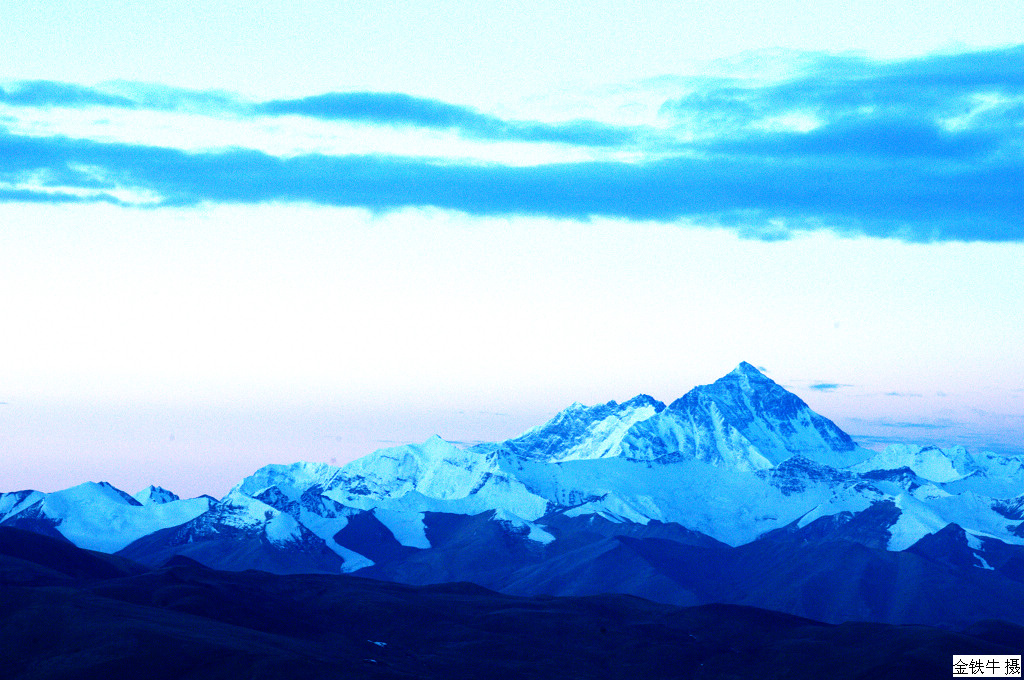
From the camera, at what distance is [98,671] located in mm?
179625

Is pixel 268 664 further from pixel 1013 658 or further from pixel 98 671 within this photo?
pixel 1013 658

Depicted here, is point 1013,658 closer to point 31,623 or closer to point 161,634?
point 161,634

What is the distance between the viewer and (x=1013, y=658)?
198m

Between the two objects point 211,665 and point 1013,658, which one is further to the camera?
point 1013,658

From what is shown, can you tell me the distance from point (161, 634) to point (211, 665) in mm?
13091

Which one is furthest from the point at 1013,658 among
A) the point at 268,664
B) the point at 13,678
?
the point at 13,678

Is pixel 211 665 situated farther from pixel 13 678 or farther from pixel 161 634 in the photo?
pixel 13 678

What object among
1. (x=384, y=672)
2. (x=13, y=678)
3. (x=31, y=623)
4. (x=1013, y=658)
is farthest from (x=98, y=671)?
(x=1013, y=658)

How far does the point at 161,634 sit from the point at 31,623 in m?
21.0

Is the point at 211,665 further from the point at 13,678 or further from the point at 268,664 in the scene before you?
the point at 13,678

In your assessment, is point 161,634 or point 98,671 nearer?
point 98,671

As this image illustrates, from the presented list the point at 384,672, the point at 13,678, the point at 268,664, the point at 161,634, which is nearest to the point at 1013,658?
the point at 384,672

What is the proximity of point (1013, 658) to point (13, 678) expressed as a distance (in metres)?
137

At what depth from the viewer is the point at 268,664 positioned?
600 ft
